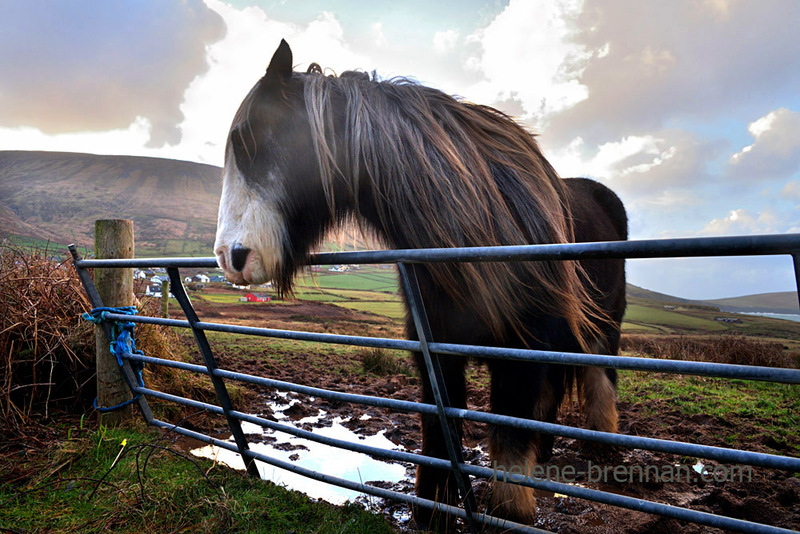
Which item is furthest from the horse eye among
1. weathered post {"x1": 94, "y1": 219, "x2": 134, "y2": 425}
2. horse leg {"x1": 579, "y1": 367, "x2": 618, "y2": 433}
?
horse leg {"x1": 579, "y1": 367, "x2": 618, "y2": 433}

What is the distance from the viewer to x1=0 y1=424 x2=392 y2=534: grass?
198 centimetres

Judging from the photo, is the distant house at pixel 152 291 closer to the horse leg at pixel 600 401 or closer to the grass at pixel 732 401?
the horse leg at pixel 600 401

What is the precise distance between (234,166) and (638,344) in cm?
999

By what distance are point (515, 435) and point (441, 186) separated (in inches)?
43.5

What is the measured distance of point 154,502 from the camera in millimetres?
2100

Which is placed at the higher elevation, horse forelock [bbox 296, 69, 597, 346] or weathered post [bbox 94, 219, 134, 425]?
horse forelock [bbox 296, 69, 597, 346]

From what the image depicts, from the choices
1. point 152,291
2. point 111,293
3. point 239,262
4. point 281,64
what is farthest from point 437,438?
point 152,291

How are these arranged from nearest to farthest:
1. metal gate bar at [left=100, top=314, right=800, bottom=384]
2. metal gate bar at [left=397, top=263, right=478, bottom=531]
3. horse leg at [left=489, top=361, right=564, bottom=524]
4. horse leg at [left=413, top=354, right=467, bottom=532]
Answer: metal gate bar at [left=100, top=314, right=800, bottom=384], metal gate bar at [left=397, top=263, right=478, bottom=531], horse leg at [left=489, top=361, right=564, bottom=524], horse leg at [left=413, top=354, right=467, bottom=532]

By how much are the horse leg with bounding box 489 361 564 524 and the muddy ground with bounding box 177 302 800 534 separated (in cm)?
15

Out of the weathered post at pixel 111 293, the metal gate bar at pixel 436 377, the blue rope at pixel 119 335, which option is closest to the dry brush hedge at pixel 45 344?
the weathered post at pixel 111 293

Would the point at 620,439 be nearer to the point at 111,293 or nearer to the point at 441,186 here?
the point at 441,186

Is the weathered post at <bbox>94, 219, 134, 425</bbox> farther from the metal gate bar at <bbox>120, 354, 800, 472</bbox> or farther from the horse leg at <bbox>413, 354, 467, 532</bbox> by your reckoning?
the horse leg at <bbox>413, 354, 467, 532</bbox>

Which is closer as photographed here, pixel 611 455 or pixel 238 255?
pixel 238 255

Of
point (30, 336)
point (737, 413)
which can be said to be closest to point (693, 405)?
point (737, 413)
